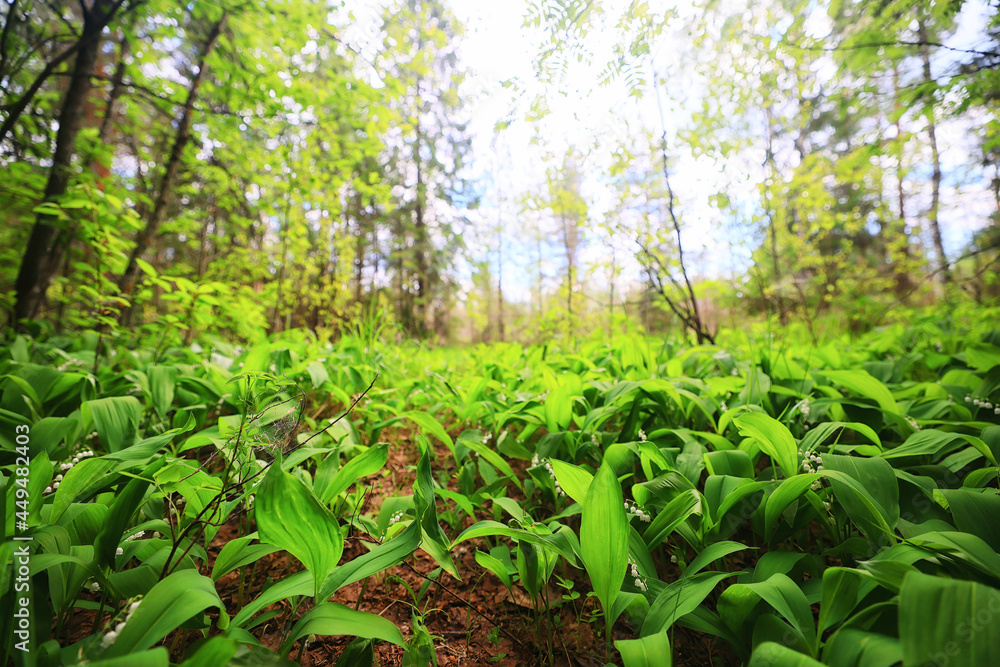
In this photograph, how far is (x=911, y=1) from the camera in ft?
6.11

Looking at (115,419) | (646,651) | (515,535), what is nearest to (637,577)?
(646,651)

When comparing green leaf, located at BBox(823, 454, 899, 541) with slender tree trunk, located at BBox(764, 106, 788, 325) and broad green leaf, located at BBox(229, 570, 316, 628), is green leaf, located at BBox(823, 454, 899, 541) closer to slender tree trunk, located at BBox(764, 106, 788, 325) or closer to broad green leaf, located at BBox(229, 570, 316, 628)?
broad green leaf, located at BBox(229, 570, 316, 628)

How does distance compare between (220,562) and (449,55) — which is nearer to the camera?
(220,562)

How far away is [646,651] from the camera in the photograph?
0.60 meters

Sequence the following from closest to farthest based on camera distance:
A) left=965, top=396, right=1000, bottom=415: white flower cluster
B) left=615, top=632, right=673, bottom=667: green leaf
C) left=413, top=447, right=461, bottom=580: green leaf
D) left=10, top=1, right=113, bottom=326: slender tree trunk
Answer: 1. left=615, top=632, right=673, bottom=667: green leaf
2. left=413, top=447, right=461, bottom=580: green leaf
3. left=965, top=396, right=1000, bottom=415: white flower cluster
4. left=10, top=1, right=113, bottom=326: slender tree trunk

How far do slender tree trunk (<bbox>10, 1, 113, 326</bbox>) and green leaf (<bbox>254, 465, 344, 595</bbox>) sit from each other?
3.26 m

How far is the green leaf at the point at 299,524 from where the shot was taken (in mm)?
651

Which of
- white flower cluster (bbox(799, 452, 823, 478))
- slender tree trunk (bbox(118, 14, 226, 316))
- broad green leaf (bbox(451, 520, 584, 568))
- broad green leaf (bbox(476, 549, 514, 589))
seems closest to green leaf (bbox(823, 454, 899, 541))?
white flower cluster (bbox(799, 452, 823, 478))

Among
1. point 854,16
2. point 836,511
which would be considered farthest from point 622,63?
point 836,511

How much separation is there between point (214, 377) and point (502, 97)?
114 inches

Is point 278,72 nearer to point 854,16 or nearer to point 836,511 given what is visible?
point 854,16

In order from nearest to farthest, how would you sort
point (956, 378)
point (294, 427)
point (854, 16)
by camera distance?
1. point (294, 427)
2. point (956, 378)
3. point (854, 16)

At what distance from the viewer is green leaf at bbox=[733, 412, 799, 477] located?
3.13 ft

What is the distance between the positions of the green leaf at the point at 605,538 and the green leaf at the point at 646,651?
0.12 metres
